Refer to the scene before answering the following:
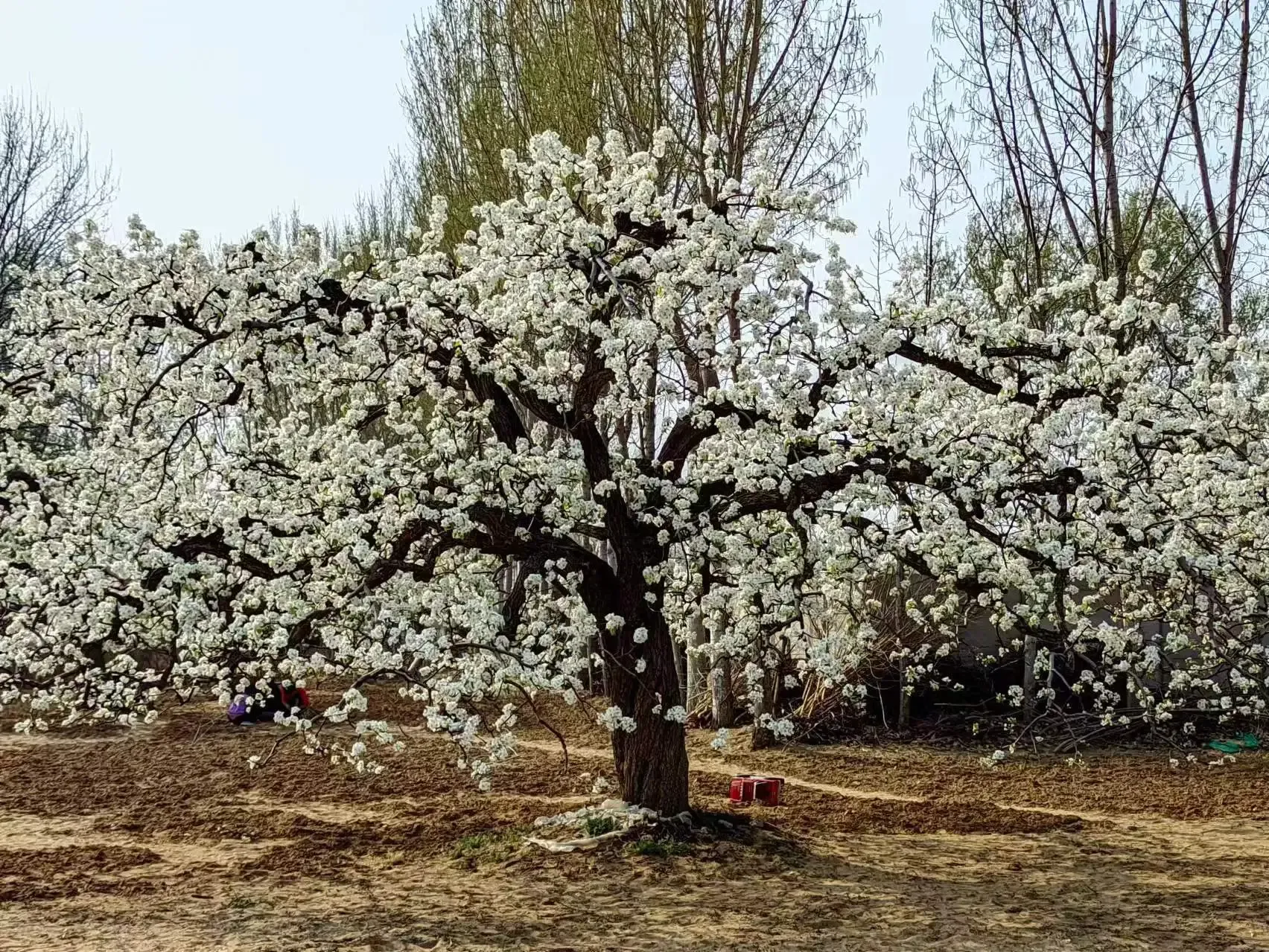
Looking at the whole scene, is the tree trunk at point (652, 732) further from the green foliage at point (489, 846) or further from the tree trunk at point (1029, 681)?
the tree trunk at point (1029, 681)

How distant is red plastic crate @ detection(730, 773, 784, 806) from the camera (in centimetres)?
945

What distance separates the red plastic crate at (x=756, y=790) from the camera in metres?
9.45

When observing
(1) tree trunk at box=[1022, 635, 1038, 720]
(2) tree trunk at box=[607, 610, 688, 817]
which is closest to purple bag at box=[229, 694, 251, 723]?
(2) tree trunk at box=[607, 610, 688, 817]

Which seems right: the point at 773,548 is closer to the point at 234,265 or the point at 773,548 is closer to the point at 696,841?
the point at 696,841

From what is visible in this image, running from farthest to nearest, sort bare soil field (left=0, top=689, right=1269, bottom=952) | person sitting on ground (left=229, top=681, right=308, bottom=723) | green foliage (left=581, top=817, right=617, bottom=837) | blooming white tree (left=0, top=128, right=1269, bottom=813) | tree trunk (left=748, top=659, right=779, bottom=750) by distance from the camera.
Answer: person sitting on ground (left=229, top=681, right=308, bottom=723) → tree trunk (left=748, top=659, right=779, bottom=750) → green foliage (left=581, top=817, right=617, bottom=837) → blooming white tree (left=0, top=128, right=1269, bottom=813) → bare soil field (left=0, top=689, right=1269, bottom=952)

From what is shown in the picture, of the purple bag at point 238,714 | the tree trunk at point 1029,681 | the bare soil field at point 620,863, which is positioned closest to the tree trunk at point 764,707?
the bare soil field at point 620,863

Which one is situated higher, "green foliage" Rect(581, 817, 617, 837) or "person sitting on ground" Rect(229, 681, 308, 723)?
"person sitting on ground" Rect(229, 681, 308, 723)

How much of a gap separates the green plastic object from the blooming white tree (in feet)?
16.7

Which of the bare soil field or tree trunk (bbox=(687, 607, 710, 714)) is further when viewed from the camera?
tree trunk (bbox=(687, 607, 710, 714))

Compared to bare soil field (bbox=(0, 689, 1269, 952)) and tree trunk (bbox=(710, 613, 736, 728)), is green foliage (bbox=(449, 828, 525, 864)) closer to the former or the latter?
bare soil field (bbox=(0, 689, 1269, 952))

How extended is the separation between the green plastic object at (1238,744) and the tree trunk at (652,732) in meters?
6.80

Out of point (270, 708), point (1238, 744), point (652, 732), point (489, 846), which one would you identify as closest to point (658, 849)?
point (652, 732)

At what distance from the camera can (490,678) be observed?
6840 millimetres

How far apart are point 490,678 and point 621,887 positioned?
1378 millimetres
